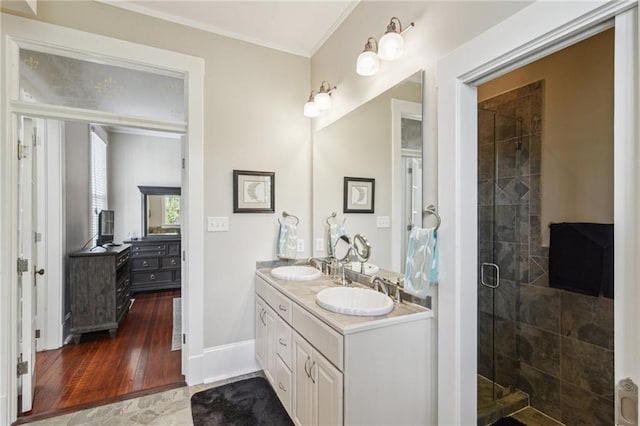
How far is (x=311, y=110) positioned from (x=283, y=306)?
5.31 feet

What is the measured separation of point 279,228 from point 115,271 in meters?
1.99

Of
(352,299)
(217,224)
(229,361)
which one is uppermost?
(217,224)

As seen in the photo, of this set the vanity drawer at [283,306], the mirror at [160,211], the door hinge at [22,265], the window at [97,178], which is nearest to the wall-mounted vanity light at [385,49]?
the vanity drawer at [283,306]

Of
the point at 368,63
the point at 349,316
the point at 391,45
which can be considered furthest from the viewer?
the point at 368,63

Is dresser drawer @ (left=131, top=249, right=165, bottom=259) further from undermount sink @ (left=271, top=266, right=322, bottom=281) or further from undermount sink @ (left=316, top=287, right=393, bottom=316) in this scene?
undermount sink @ (left=316, top=287, right=393, bottom=316)

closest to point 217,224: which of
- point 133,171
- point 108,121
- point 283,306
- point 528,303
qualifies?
point 283,306

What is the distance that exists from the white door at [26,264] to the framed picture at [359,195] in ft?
7.29

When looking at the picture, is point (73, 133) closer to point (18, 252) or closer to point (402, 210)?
point (18, 252)

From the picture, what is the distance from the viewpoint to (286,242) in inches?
109

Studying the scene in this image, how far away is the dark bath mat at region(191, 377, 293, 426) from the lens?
202 centimetres

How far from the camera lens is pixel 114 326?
3375 mm

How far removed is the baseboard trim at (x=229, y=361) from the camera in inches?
99.5

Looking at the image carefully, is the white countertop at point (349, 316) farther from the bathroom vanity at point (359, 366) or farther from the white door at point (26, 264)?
the white door at point (26, 264)

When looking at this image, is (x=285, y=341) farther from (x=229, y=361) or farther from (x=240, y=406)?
(x=229, y=361)
